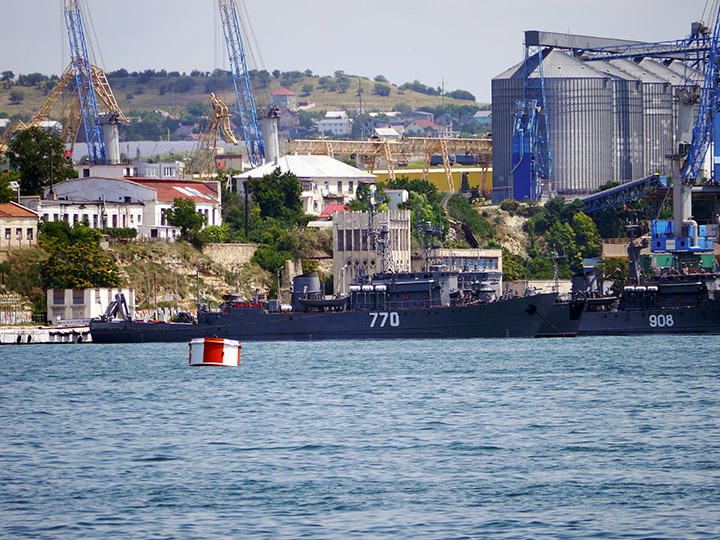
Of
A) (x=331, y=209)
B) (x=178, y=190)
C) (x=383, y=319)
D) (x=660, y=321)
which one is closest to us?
(x=383, y=319)

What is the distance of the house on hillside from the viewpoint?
8950 cm

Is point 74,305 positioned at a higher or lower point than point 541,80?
lower

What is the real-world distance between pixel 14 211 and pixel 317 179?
1777 inches

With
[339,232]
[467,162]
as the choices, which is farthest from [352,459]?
[467,162]

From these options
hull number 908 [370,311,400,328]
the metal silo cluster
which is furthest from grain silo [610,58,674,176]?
hull number 908 [370,311,400,328]

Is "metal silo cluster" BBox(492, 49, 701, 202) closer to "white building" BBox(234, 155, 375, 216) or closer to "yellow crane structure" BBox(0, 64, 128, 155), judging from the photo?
"white building" BBox(234, 155, 375, 216)

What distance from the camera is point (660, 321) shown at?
268 feet

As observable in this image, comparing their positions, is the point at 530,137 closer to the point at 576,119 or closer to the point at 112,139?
the point at 576,119

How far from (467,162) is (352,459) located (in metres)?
133

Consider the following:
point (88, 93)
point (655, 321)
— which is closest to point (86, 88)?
point (88, 93)

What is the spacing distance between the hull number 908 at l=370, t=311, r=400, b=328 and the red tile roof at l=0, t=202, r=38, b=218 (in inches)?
1130

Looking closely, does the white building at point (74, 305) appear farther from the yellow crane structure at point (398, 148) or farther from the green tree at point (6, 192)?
the yellow crane structure at point (398, 148)

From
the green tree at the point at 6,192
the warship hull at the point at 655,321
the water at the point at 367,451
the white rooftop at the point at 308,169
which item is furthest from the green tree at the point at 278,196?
the water at the point at 367,451

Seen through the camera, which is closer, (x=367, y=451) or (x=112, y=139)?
(x=367, y=451)
